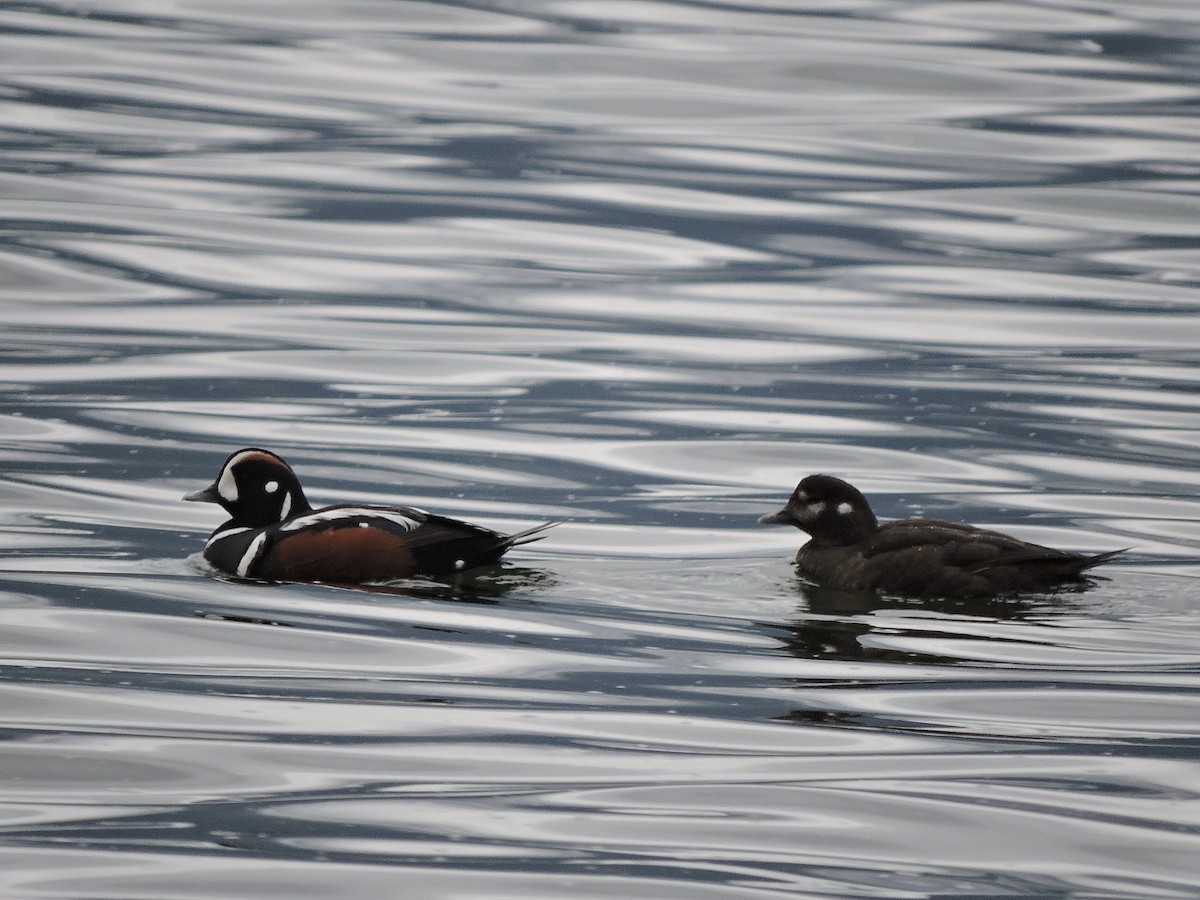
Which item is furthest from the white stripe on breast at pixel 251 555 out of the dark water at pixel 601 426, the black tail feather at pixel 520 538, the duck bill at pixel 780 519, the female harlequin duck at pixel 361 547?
the duck bill at pixel 780 519

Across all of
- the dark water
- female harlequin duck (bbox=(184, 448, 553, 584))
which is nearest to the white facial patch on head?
female harlequin duck (bbox=(184, 448, 553, 584))

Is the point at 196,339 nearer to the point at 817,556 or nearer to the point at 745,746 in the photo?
the point at 817,556

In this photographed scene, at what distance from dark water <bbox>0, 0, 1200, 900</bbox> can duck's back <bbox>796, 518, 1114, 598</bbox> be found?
143mm

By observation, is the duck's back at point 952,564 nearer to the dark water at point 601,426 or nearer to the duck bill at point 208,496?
the dark water at point 601,426

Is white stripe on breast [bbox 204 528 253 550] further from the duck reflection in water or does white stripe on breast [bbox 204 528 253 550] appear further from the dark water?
the duck reflection in water

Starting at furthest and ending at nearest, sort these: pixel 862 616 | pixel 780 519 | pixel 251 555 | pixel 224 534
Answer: pixel 780 519
pixel 224 534
pixel 251 555
pixel 862 616

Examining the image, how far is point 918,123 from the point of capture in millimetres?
25531

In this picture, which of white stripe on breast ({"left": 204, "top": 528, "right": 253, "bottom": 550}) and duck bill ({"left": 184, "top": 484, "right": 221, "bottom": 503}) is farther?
duck bill ({"left": 184, "top": 484, "right": 221, "bottom": 503})

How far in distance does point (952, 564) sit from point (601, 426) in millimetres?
5601

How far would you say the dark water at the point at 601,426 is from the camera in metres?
6.20

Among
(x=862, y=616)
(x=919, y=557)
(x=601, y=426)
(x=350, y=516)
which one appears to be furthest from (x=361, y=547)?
(x=601, y=426)

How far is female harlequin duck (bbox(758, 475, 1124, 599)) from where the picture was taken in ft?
30.2

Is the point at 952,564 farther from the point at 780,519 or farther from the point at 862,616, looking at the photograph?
the point at 780,519

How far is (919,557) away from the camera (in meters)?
9.34
